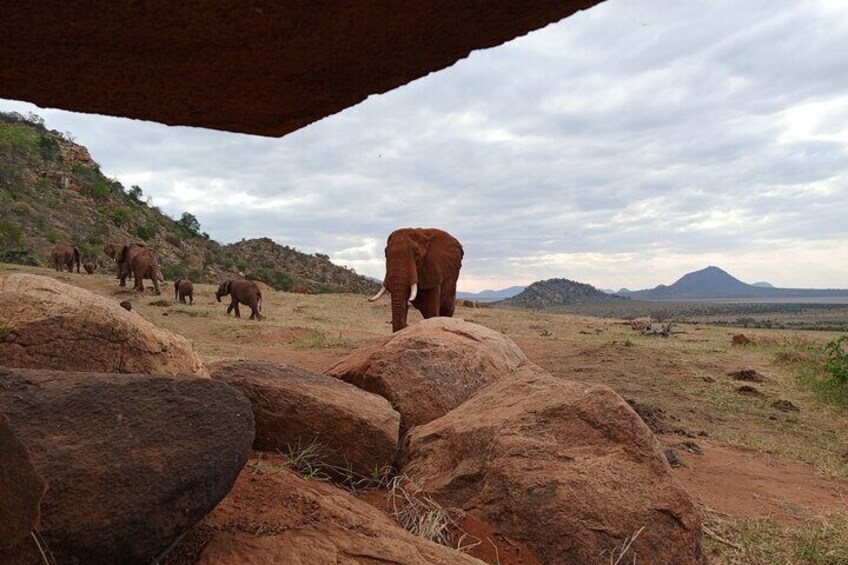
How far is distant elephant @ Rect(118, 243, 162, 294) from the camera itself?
20797 millimetres

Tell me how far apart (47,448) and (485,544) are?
2178 mm

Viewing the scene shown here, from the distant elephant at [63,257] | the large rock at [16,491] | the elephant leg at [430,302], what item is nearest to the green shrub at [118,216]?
the distant elephant at [63,257]

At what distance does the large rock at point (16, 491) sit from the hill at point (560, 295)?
69.9 m

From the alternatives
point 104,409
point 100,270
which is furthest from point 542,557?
point 100,270

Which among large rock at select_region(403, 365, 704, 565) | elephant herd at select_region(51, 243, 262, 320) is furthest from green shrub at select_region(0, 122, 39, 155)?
large rock at select_region(403, 365, 704, 565)

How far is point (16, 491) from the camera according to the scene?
2.10m

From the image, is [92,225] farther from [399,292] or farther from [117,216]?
[399,292]

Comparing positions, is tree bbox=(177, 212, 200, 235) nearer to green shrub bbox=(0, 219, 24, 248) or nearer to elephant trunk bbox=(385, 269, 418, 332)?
green shrub bbox=(0, 219, 24, 248)

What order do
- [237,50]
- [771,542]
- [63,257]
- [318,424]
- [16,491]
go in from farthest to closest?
1. [63,257]
2. [771,542]
3. [318,424]
4. [16,491]
5. [237,50]

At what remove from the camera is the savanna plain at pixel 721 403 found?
4.71 meters

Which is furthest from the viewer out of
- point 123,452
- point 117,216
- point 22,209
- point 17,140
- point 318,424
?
point 117,216

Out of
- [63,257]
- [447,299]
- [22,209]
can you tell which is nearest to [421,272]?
[447,299]

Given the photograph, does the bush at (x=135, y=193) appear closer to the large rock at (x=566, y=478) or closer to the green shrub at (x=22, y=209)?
the green shrub at (x=22, y=209)

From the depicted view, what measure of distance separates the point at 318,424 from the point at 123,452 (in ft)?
5.83
